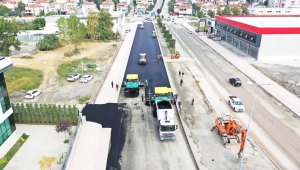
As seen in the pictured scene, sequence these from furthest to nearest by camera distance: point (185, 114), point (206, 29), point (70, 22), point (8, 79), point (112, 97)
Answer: point (206, 29), point (70, 22), point (8, 79), point (112, 97), point (185, 114)

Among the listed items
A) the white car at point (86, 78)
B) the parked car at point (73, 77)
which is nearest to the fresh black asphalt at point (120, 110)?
the white car at point (86, 78)

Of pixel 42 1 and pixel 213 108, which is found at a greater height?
pixel 42 1

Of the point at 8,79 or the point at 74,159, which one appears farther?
the point at 8,79

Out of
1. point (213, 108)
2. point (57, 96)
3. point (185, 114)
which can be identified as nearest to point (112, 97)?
point (57, 96)

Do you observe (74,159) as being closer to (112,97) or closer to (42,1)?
(112,97)

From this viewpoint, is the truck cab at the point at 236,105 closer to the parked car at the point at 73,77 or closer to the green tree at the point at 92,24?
the parked car at the point at 73,77

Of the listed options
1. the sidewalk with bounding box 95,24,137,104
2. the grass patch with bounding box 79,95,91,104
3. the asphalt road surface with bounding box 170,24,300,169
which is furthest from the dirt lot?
the asphalt road surface with bounding box 170,24,300,169
